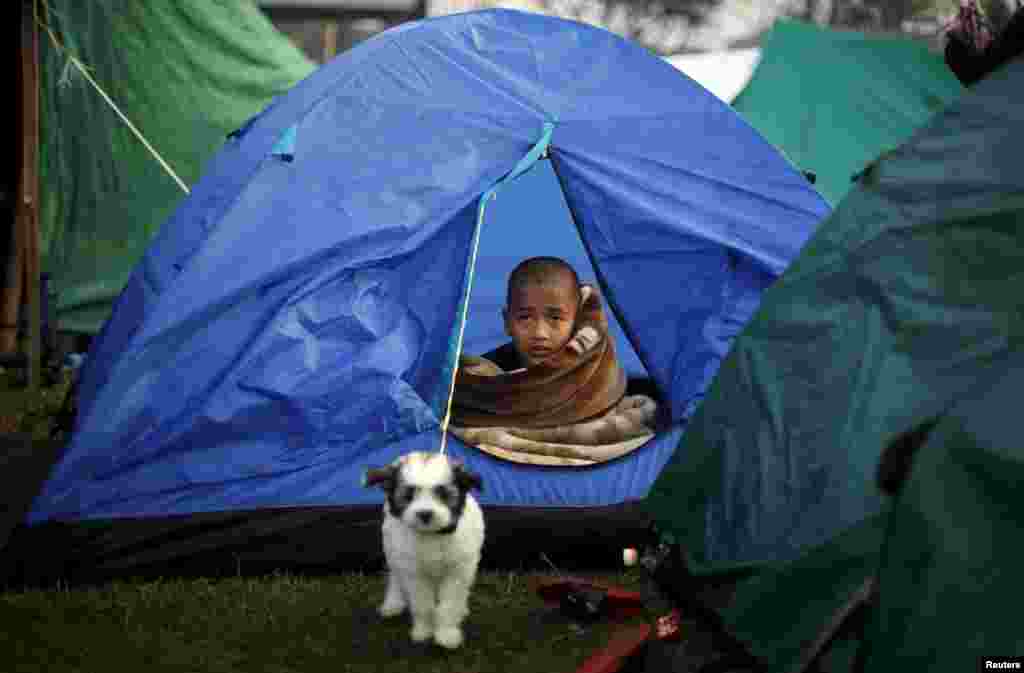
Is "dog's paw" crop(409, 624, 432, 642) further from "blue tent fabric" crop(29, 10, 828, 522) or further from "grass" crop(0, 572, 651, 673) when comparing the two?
"blue tent fabric" crop(29, 10, 828, 522)

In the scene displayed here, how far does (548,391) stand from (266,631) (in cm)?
165

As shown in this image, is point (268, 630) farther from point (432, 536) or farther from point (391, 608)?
point (432, 536)

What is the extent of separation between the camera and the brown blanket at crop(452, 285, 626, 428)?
5.09 m

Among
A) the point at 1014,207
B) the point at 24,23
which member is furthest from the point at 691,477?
the point at 24,23

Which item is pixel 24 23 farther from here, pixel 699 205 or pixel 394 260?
pixel 699 205

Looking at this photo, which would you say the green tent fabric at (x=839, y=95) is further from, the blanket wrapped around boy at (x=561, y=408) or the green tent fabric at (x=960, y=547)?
the green tent fabric at (x=960, y=547)

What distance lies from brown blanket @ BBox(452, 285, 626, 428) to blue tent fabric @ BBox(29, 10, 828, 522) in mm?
306

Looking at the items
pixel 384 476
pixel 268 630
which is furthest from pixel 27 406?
pixel 384 476

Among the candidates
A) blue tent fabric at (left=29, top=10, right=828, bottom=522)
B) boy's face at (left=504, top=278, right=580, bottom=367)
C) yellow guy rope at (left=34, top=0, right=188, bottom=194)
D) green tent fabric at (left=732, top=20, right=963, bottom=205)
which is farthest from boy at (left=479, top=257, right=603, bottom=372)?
green tent fabric at (left=732, top=20, right=963, bottom=205)

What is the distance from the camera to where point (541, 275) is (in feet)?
17.5

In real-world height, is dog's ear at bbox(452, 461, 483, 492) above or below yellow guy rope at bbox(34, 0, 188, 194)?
below

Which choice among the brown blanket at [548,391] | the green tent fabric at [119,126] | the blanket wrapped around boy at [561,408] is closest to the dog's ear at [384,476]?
the blanket wrapped around boy at [561,408]

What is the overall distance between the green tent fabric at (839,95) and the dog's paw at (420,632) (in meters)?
6.02

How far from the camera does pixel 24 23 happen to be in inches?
293
